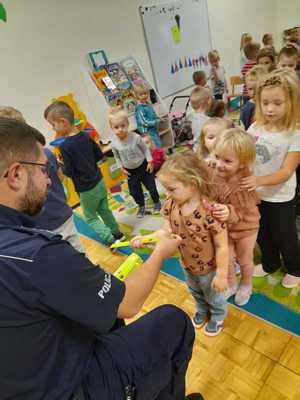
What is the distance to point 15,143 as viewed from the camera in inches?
34.8

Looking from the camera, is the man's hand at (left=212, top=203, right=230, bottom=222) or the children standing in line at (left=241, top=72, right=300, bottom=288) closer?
the man's hand at (left=212, top=203, right=230, bottom=222)

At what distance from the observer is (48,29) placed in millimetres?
3414

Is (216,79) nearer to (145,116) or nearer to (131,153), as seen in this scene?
(145,116)

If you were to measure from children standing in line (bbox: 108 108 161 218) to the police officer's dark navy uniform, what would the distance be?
1747 mm

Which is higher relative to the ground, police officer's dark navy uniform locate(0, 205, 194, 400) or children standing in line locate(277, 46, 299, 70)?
children standing in line locate(277, 46, 299, 70)

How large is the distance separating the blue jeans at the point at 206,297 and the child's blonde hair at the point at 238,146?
1.95ft

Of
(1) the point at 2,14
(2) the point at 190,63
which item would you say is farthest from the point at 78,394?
(2) the point at 190,63

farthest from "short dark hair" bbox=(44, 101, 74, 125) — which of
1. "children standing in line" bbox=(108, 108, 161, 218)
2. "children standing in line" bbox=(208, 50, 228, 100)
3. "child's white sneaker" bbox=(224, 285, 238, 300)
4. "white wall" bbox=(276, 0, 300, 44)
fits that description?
"white wall" bbox=(276, 0, 300, 44)

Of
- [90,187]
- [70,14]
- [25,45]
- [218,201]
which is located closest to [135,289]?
[218,201]

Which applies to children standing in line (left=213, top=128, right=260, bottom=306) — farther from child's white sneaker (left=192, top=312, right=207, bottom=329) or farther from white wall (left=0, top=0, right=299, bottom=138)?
white wall (left=0, top=0, right=299, bottom=138)

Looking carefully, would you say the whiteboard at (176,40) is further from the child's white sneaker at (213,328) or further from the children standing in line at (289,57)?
the child's white sneaker at (213,328)

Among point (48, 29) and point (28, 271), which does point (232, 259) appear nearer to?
point (28, 271)

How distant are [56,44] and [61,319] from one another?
361 cm

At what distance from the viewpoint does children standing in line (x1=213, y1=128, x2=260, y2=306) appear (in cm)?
139
